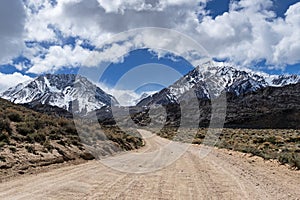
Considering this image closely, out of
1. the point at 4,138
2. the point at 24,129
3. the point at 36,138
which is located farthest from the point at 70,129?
the point at 4,138

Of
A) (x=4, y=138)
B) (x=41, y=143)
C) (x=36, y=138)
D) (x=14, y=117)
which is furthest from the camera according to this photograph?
(x=14, y=117)

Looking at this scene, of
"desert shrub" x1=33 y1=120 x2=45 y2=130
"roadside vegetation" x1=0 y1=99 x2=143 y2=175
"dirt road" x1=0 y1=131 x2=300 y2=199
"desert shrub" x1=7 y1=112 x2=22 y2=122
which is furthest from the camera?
"desert shrub" x1=7 y1=112 x2=22 y2=122

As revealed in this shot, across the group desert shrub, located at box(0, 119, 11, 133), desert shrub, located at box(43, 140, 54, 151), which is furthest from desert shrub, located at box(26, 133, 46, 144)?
desert shrub, located at box(0, 119, 11, 133)

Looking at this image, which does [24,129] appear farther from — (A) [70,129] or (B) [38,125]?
(A) [70,129]

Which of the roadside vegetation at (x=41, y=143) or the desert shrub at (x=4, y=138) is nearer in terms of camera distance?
the roadside vegetation at (x=41, y=143)

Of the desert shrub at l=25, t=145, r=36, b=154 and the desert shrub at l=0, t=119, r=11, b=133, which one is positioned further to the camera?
the desert shrub at l=0, t=119, r=11, b=133

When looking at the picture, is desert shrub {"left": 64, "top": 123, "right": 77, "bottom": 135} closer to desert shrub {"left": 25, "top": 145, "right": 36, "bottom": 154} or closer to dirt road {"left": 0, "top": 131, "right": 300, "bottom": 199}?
desert shrub {"left": 25, "top": 145, "right": 36, "bottom": 154}

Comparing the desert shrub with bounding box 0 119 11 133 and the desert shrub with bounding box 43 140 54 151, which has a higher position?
the desert shrub with bounding box 0 119 11 133

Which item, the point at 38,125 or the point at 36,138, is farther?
the point at 38,125

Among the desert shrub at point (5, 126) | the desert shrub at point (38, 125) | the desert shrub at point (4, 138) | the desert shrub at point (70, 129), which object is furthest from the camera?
the desert shrub at point (70, 129)

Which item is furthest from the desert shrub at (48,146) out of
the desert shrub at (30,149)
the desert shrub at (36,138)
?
the desert shrub at (30,149)

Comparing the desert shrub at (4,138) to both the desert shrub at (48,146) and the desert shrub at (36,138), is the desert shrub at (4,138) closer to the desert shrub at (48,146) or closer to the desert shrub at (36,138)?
the desert shrub at (36,138)

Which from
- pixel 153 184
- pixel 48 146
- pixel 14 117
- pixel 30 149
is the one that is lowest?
pixel 153 184

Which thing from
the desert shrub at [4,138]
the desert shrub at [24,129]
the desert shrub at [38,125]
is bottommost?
the desert shrub at [4,138]
